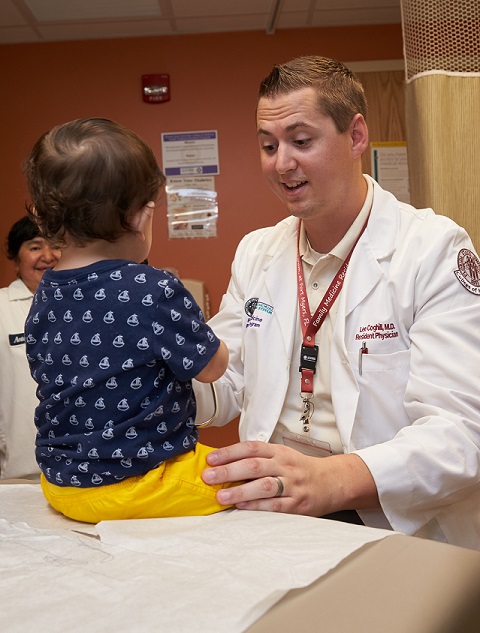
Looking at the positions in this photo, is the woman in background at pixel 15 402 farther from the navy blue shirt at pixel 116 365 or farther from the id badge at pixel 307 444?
the navy blue shirt at pixel 116 365

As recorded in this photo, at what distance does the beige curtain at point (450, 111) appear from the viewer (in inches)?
93.8

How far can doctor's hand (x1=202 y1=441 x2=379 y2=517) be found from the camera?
1.06m

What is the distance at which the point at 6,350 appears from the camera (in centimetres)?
278

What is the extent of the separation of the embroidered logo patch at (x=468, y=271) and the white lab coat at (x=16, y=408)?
69.6 inches

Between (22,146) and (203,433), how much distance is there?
2115 mm

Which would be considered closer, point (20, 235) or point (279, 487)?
point (279, 487)

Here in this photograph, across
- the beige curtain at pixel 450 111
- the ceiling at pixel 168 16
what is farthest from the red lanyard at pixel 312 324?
the ceiling at pixel 168 16

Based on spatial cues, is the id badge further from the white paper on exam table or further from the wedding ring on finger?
the white paper on exam table

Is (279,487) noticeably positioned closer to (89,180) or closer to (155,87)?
(89,180)

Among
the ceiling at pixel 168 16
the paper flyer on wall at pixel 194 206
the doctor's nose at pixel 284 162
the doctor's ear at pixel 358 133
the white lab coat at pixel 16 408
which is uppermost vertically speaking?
the ceiling at pixel 168 16

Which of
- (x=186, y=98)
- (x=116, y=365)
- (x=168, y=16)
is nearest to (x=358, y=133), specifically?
(x=116, y=365)

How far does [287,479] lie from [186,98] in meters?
3.80

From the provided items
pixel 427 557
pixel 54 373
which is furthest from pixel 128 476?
pixel 427 557

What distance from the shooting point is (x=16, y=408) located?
9.04 ft
